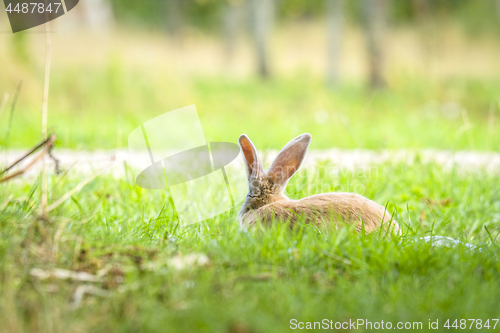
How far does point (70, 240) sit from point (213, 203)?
51.0 inches

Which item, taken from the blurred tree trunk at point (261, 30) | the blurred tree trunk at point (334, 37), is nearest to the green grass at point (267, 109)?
the blurred tree trunk at point (334, 37)

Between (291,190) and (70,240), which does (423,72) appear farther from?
(70,240)

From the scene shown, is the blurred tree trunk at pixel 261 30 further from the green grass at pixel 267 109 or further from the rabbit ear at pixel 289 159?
the rabbit ear at pixel 289 159

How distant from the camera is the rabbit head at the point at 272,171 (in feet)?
9.08

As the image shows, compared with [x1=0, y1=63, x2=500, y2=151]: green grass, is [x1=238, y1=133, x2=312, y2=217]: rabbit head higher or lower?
higher

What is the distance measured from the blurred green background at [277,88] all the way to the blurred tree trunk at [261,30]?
0.14 feet

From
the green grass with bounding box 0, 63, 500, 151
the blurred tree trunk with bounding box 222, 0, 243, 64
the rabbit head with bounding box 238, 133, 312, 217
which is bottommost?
the green grass with bounding box 0, 63, 500, 151

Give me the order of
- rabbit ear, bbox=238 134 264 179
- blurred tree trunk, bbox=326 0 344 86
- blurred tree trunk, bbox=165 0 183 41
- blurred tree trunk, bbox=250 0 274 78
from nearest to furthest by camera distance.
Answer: rabbit ear, bbox=238 134 264 179
blurred tree trunk, bbox=326 0 344 86
blurred tree trunk, bbox=250 0 274 78
blurred tree trunk, bbox=165 0 183 41

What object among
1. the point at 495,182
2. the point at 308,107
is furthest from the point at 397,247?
the point at 308,107

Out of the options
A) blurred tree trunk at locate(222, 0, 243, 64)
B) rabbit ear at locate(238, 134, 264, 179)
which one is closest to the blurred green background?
rabbit ear at locate(238, 134, 264, 179)

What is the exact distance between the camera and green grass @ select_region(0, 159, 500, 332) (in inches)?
65.7

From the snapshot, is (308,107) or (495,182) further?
(308,107)

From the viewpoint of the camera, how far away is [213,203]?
3.32 metres

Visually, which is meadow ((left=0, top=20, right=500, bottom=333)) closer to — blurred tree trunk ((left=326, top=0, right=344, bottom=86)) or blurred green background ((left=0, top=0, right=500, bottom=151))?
blurred green background ((left=0, top=0, right=500, bottom=151))
